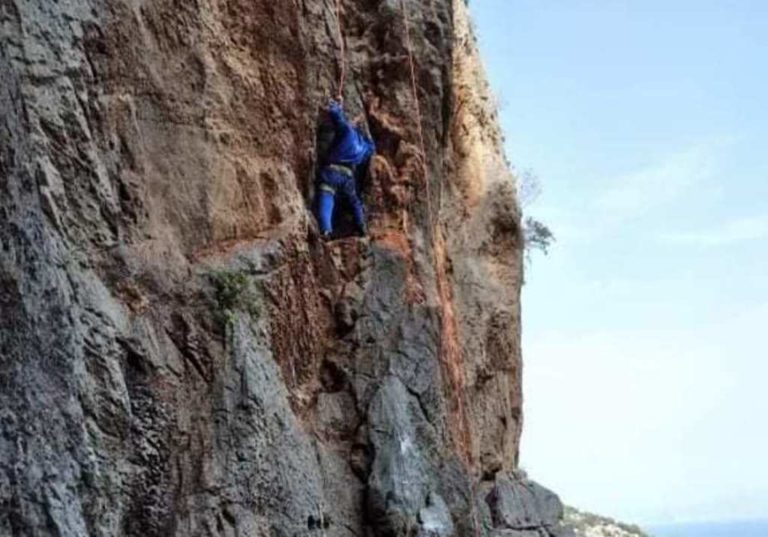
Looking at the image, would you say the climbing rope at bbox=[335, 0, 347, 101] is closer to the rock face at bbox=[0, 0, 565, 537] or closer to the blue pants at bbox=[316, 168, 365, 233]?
the rock face at bbox=[0, 0, 565, 537]

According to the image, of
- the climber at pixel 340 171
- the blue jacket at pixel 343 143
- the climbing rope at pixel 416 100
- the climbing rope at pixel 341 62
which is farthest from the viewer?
the climbing rope at pixel 416 100

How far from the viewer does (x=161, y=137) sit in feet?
30.3

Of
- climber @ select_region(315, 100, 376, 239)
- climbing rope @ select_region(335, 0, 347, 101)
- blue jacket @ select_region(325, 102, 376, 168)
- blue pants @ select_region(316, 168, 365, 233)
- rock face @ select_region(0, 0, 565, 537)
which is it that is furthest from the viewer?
climbing rope @ select_region(335, 0, 347, 101)

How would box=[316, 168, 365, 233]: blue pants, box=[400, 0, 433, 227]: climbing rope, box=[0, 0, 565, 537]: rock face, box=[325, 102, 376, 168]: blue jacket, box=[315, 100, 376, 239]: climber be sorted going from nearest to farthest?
1. box=[0, 0, 565, 537]: rock face
2. box=[316, 168, 365, 233]: blue pants
3. box=[315, 100, 376, 239]: climber
4. box=[325, 102, 376, 168]: blue jacket
5. box=[400, 0, 433, 227]: climbing rope

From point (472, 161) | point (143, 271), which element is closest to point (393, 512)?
point (143, 271)

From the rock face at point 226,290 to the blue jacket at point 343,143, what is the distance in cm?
25

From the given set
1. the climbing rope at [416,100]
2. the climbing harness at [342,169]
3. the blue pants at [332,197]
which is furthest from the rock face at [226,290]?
the climbing harness at [342,169]

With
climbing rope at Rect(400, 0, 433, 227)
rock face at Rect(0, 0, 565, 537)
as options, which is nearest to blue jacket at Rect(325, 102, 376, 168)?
rock face at Rect(0, 0, 565, 537)

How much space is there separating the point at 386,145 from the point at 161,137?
3.45 meters

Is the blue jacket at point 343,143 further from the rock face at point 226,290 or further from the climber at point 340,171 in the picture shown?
the rock face at point 226,290

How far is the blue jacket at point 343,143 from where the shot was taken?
36.3ft

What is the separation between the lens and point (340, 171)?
1105cm

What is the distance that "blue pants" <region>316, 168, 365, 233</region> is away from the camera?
1087 centimetres

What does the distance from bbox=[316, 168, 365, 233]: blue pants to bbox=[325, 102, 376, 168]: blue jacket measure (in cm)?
15
